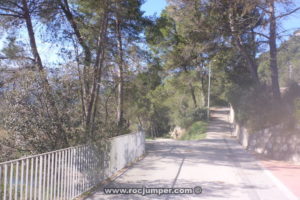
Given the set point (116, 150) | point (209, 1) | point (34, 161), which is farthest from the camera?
point (209, 1)

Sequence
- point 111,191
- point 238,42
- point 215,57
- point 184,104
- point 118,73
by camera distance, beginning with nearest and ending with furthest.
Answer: point 111,191
point 118,73
point 238,42
point 215,57
point 184,104

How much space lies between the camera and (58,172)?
527cm

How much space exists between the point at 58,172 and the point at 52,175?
7.6 inches

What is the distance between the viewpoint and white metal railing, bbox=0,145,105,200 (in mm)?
4078

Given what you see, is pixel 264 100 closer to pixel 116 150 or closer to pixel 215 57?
pixel 215 57

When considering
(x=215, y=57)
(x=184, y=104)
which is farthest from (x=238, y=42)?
(x=184, y=104)

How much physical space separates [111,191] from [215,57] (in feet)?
35.5

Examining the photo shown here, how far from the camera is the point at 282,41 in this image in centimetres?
1420

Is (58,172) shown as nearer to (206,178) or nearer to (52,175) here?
(52,175)

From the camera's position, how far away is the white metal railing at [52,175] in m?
4.08

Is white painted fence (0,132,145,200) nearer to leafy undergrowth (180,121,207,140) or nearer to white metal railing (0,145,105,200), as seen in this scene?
white metal railing (0,145,105,200)

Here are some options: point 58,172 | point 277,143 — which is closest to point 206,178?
point 58,172

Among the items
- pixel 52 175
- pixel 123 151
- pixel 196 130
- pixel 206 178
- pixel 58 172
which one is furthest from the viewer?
pixel 196 130

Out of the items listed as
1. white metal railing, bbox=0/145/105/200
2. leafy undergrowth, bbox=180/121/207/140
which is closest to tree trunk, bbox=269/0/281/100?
white metal railing, bbox=0/145/105/200
